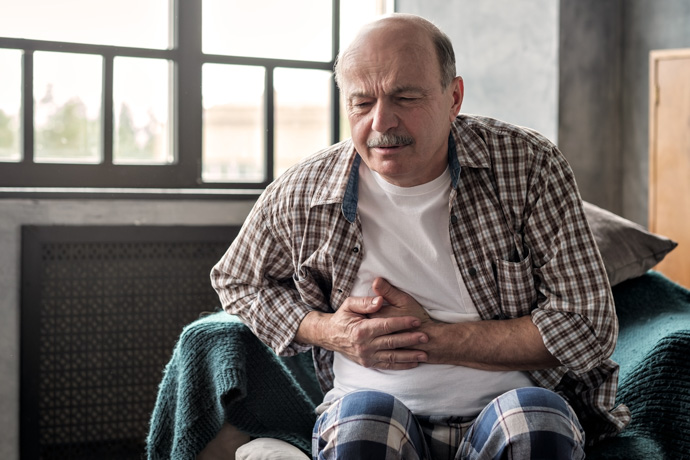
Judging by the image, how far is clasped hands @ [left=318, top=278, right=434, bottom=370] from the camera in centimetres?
148

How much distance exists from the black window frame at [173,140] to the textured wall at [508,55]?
878 millimetres

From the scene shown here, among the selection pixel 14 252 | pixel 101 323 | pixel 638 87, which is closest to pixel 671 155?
pixel 638 87

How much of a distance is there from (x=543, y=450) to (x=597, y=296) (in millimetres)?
333

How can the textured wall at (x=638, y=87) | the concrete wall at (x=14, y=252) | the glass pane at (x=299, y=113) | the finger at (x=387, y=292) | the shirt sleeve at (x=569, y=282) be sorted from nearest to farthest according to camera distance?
the shirt sleeve at (x=569, y=282) → the finger at (x=387, y=292) → the concrete wall at (x=14, y=252) → the textured wall at (x=638, y=87) → the glass pane at (x=299, y=113)

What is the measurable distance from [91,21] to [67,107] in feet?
1.10

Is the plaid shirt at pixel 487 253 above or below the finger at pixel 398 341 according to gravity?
above

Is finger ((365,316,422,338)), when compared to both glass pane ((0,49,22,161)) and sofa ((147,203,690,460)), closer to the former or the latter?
sofa ((147,203,690,460))

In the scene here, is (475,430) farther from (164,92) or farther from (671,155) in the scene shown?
(164,92)

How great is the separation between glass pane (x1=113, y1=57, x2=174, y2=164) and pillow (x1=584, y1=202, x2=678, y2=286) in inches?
67.6

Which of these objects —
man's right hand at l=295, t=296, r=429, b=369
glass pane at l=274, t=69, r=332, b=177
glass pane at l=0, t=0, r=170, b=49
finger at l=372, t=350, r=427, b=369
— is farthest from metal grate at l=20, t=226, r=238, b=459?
finger at l=372, t=350, r=427, b=369

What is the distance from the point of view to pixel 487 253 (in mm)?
1523

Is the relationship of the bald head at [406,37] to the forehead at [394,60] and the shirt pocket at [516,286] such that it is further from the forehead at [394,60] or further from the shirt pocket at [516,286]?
the shirt pocket at [516,286]

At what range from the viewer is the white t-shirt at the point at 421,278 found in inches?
59.4

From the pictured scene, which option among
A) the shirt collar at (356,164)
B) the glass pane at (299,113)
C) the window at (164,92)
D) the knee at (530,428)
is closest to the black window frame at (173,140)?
the window at (164,92)
